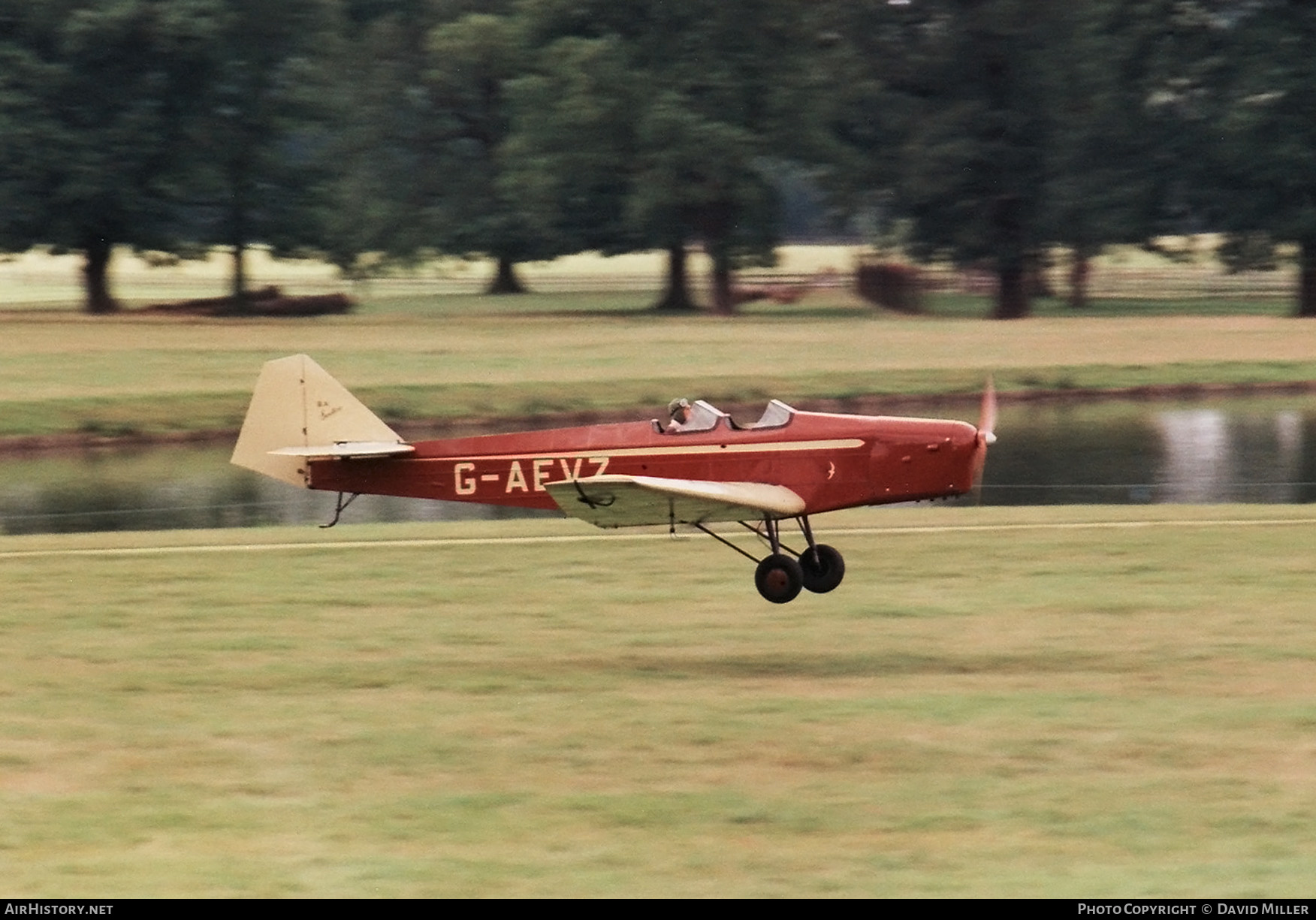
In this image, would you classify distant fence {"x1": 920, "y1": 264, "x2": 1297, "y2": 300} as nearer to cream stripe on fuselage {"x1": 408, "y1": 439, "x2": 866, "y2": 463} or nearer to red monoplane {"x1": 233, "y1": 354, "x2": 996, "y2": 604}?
red monoplane {"x1": 233, "y1": 354, "x2": 996, "y2": 604}

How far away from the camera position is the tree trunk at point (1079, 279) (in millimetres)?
74062

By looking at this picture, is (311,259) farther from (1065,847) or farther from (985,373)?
(1065,847)

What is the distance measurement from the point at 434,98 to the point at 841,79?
1598 centimetres

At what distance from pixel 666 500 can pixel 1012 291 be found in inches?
2081

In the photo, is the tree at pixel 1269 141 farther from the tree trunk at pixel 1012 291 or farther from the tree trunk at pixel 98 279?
the tree trunk at pixel 98 279

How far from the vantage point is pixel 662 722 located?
547 inches

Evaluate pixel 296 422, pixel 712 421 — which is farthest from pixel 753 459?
pixel 296 422

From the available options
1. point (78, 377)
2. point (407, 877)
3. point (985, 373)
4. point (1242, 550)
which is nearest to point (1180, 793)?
point (407, 877)

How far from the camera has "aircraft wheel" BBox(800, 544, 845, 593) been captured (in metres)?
17.7

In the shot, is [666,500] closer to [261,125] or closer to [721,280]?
[721,280]

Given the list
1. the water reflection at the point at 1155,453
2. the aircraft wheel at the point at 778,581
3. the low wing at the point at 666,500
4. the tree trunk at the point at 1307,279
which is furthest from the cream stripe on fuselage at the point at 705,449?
the tree trunk at the point at 1307,279

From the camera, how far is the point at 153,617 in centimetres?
1886

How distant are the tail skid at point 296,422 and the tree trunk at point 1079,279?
192ft

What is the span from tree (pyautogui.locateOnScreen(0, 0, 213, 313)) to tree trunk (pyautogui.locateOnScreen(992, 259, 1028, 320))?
27280mm
